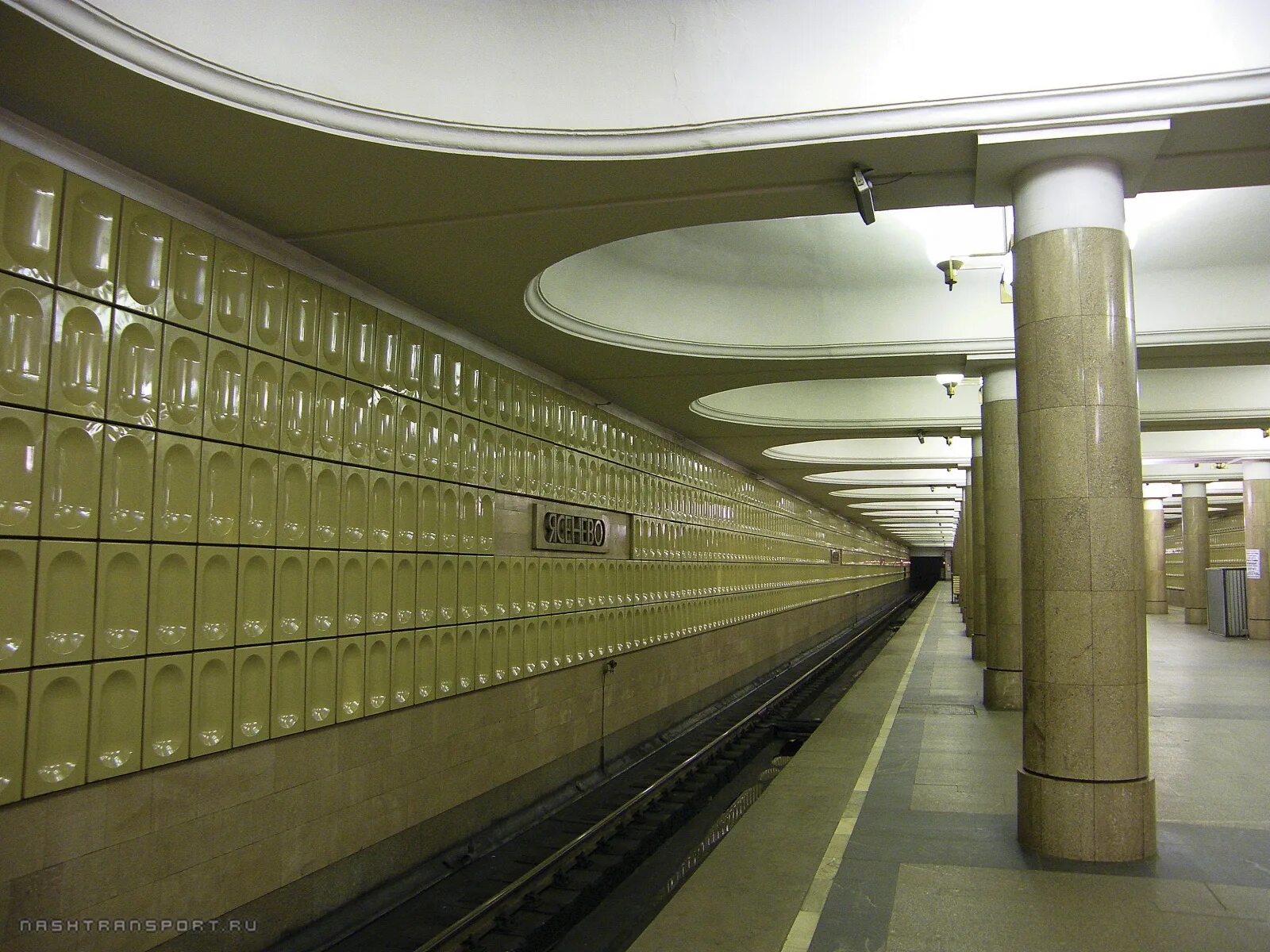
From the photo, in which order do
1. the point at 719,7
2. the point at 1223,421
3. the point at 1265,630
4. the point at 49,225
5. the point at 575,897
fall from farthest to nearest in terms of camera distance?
the point at 1265,630 → the point at 1223,421 → the point at 575,897 → the point at 719,7 → the point at 49,225

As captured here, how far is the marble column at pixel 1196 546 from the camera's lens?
2564cm

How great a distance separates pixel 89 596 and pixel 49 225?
182cm

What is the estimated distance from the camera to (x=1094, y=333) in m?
5.27

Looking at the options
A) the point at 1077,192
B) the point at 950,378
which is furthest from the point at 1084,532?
the point at 950,378

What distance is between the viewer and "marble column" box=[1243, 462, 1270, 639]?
68.9ft

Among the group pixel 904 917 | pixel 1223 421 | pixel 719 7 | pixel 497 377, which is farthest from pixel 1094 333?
pixel 1223 421

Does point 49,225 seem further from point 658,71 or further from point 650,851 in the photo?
point 650,851

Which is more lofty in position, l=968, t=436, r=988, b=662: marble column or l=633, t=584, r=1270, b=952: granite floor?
l=968, t=436, r=988, b=662: marble column

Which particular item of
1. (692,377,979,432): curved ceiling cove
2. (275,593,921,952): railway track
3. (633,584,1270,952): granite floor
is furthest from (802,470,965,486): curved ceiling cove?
(633,584,1270,952): granite floor

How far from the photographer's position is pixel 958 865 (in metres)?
5.33

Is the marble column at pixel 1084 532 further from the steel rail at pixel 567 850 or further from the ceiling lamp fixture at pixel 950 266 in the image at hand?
the steel rail at pixel 567 850

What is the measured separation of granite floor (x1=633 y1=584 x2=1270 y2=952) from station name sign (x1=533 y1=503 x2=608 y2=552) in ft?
10.6

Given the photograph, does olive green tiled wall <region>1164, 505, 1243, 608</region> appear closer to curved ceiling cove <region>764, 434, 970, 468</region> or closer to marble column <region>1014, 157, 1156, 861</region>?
curved ceiling cove <region>764, 434, 970, 468</region>

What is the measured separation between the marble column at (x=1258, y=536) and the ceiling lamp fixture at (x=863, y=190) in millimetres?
20168
